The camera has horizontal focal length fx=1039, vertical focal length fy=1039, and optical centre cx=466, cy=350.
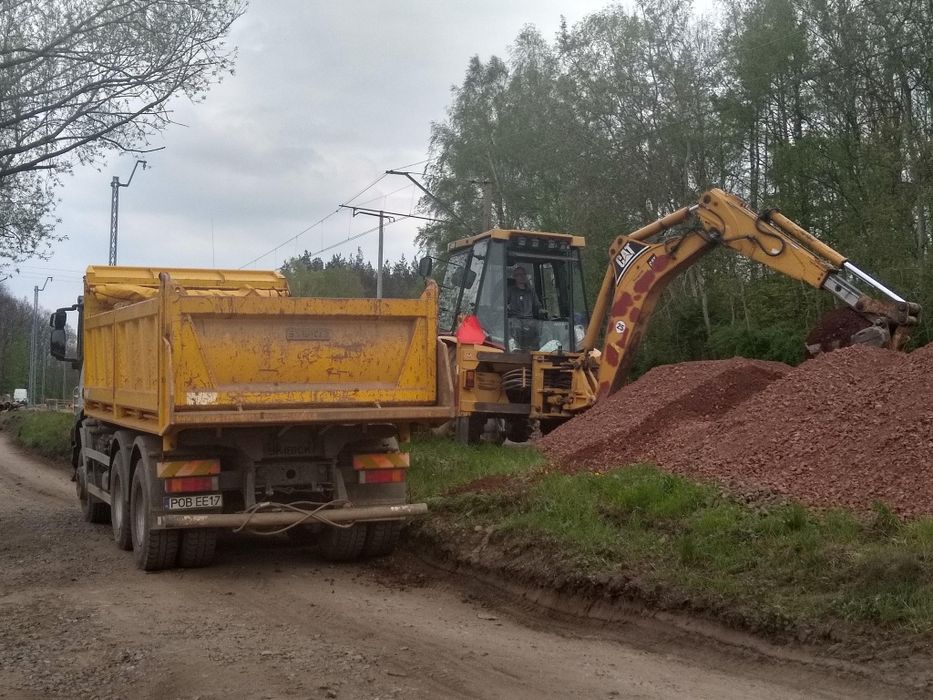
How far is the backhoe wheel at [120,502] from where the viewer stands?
10.4 m

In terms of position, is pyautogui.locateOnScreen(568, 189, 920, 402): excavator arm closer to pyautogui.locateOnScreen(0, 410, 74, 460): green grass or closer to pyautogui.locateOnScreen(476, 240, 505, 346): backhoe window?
pyautogui.locateOnScreen(476, 240, 505, 346): backhoe window

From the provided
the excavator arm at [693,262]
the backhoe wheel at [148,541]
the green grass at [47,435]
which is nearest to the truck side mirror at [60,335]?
the backhoe wheel at [148,541]

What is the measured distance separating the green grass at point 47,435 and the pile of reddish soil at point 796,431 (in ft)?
53.0

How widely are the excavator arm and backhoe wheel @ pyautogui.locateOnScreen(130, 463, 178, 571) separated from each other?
713cm

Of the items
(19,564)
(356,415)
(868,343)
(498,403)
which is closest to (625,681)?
(356,415)

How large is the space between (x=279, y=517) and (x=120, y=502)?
250 centimetres

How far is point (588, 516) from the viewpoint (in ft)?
29.7

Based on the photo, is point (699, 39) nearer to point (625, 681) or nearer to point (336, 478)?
point (336, 478)

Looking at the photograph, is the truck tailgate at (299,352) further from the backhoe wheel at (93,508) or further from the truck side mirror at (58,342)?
the truck side mirror at (58,342)

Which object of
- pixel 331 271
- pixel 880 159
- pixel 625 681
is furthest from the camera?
pixel 331 271

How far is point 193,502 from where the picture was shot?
358 inches

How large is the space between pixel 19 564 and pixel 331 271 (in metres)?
62.1

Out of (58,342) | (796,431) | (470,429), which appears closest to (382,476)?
(796,431)

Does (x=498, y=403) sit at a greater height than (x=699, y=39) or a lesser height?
lesser
